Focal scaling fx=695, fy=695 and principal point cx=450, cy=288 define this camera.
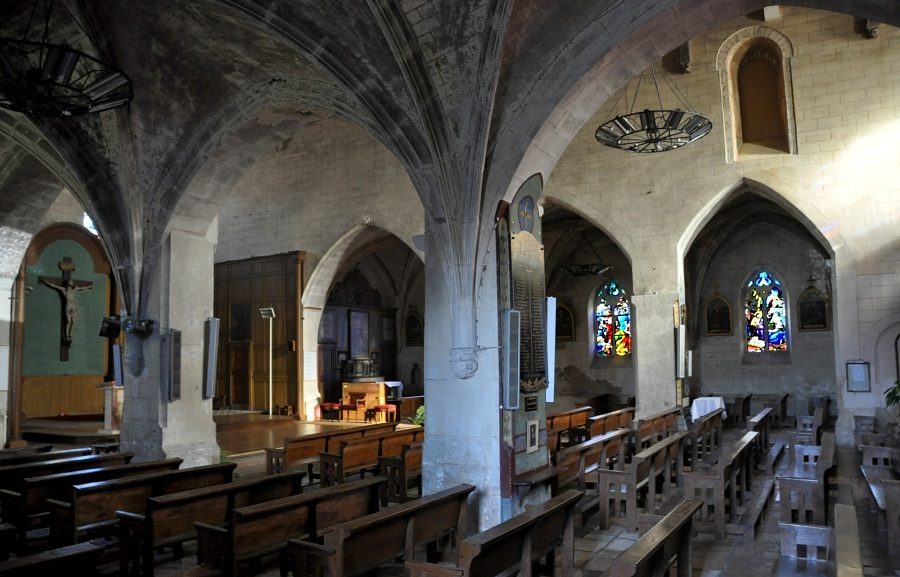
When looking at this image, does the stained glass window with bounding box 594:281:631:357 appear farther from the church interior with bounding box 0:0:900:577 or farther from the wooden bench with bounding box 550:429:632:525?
the wooden bench with bounding box 550:429:632:525

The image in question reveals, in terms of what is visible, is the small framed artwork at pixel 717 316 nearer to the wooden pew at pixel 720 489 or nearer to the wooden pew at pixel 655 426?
the wooden pew at pixel 655 426

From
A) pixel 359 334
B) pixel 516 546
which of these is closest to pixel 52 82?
pixel 516 546

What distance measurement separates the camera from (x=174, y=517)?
4746 mm

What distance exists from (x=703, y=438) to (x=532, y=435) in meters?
4.50

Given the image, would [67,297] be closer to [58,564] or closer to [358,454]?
[358,454]

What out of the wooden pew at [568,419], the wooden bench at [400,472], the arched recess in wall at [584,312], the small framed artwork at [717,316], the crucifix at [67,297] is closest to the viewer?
the wooden bench at [400,472]

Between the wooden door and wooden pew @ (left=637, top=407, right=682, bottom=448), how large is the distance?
1014 cm

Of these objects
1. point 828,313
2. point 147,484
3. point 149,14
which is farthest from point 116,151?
point 828,313

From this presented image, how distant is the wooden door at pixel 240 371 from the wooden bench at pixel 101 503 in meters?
11.7

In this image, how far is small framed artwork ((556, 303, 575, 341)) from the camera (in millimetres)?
21000

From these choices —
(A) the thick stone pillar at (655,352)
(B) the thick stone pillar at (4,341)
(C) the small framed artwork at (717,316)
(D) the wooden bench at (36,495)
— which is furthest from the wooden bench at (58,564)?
(C) the small framed artwork at (717,316)

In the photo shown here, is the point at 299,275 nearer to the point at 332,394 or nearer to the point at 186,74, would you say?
the point at 332,394

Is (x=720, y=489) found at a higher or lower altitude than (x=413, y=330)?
lower

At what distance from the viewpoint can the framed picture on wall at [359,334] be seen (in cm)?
2047
